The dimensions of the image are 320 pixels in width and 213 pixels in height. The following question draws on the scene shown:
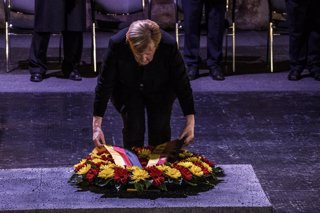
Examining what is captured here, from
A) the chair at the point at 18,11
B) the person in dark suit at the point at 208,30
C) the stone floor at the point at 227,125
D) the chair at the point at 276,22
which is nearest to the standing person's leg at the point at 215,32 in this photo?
the person in dark suit at the point at 208,30

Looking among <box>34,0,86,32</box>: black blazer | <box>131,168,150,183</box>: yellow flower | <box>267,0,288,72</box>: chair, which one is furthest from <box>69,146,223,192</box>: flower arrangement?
<box>267,0,288,72</box>: chair

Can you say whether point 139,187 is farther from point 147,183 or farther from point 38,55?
point 38,55

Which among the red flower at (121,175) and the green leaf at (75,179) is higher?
the red flower at (121,175)

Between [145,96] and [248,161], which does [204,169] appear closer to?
[145,96]

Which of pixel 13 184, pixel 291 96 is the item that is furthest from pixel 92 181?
pixel 291 96

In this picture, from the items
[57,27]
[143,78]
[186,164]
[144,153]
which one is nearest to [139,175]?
[186,164]

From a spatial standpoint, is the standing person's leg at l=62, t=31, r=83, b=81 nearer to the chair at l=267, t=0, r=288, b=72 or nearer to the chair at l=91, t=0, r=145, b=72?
the chair at l=91, t=0, r=145, b=72

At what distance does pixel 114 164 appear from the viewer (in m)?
3.87

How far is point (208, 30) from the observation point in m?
7.61

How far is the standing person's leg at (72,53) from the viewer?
24.7 ft

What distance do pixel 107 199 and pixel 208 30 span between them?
13.6ft

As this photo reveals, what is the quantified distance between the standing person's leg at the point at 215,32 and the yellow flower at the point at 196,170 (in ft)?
12.5

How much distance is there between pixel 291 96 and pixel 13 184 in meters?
3.64

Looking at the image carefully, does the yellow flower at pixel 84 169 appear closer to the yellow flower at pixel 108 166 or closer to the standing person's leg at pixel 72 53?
the yellow flower at pixel 108 166
